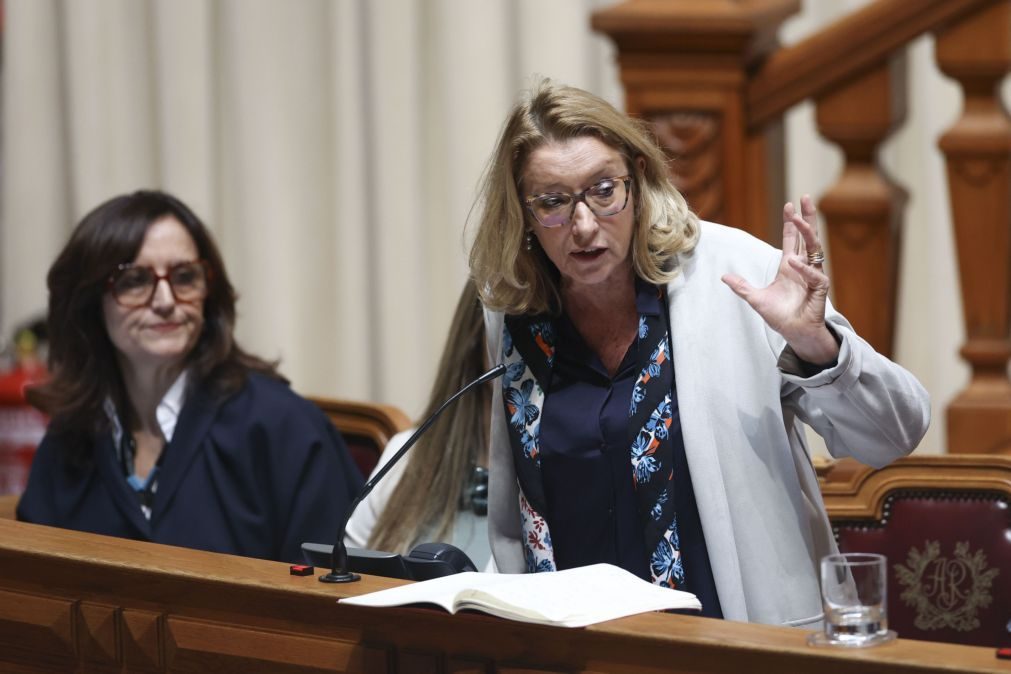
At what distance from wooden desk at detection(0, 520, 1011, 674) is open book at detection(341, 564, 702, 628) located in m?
0.02

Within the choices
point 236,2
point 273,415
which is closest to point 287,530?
point 273,415

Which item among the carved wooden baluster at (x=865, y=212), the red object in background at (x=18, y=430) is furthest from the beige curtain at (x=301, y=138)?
the carved wooden baluster at (x=865, y=212)

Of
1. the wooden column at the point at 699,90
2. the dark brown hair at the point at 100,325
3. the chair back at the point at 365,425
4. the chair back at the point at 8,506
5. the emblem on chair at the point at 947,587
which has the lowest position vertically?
the emblem on chair at the point at 947,587

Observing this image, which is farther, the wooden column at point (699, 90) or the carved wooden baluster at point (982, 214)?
the wooden column at point (699, 90)

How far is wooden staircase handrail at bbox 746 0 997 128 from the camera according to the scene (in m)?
2.77

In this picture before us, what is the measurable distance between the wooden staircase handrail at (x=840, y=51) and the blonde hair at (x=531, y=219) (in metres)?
0.64

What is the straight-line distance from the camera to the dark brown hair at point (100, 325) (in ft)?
9.72

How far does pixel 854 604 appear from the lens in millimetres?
1573

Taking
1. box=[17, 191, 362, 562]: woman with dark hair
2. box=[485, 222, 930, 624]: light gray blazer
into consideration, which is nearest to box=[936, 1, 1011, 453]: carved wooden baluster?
box=[485, 222, 930, 624]: light gray blazer

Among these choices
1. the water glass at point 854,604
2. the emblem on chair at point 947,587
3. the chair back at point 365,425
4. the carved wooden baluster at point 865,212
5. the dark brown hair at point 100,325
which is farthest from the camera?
the chair back at point 365,425

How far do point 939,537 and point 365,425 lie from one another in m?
1.22

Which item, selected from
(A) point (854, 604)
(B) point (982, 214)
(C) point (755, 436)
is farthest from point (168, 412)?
(A) point (854, 604)

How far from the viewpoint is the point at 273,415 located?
293 cm

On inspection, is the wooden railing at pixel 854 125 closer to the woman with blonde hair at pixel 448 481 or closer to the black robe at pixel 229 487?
the woman with blonde hair at pixel 448 481
